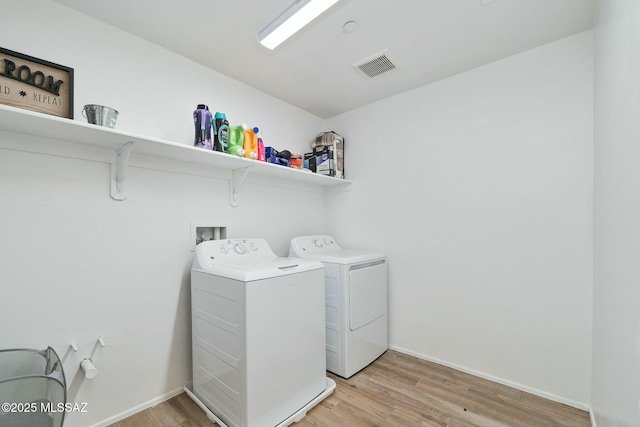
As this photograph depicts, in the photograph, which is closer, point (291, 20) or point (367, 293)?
point (291, 20)

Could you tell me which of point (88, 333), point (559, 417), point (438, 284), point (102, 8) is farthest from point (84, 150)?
point (559, 417)

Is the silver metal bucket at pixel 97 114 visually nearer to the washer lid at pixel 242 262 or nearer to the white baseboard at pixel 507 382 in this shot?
the washer lid at pixel 242 262

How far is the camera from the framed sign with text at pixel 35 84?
118 centimetres

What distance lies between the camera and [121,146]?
154 centimetres

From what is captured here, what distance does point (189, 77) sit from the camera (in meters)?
1.96

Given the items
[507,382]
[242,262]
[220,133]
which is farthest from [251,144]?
[507,382]

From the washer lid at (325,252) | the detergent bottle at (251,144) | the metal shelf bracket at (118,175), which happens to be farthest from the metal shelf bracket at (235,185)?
the metal shelf bracket at (118,175)

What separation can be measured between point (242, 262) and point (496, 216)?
1.86 metres

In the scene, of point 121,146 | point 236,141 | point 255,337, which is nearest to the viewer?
point 255,337

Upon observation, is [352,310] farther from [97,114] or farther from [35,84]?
[35,84]

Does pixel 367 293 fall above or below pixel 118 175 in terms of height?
below

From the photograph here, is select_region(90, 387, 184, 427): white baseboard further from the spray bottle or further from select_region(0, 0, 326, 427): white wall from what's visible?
the spray bottle

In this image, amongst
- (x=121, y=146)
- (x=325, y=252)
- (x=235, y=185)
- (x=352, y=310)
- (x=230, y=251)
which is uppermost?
(x=121, y=146)

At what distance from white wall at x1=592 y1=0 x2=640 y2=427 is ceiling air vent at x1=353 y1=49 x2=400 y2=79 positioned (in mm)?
1094
